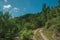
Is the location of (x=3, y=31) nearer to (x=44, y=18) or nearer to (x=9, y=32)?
(x=9, y=32)

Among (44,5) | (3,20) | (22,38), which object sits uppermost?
(44,5)

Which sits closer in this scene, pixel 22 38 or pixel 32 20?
pixel 22 38

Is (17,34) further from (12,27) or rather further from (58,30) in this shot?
(58,30)

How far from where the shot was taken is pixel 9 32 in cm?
4375

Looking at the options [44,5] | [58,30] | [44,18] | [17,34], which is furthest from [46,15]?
[17,34]

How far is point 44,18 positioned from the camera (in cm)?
9256

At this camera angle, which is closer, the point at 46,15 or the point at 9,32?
the point at 9,32

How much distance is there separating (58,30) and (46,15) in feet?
107

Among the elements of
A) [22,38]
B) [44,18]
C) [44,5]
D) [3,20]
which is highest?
[44,5]

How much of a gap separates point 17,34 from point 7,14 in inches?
226

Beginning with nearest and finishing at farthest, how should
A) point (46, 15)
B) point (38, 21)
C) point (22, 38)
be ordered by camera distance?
point (22, 38), point (46, 15), point (38, 21)

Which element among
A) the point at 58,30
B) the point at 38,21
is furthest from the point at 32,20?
the point at 58,30

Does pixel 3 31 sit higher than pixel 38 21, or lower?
lower

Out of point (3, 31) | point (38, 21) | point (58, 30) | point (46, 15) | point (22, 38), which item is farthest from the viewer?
point (38, 21)
